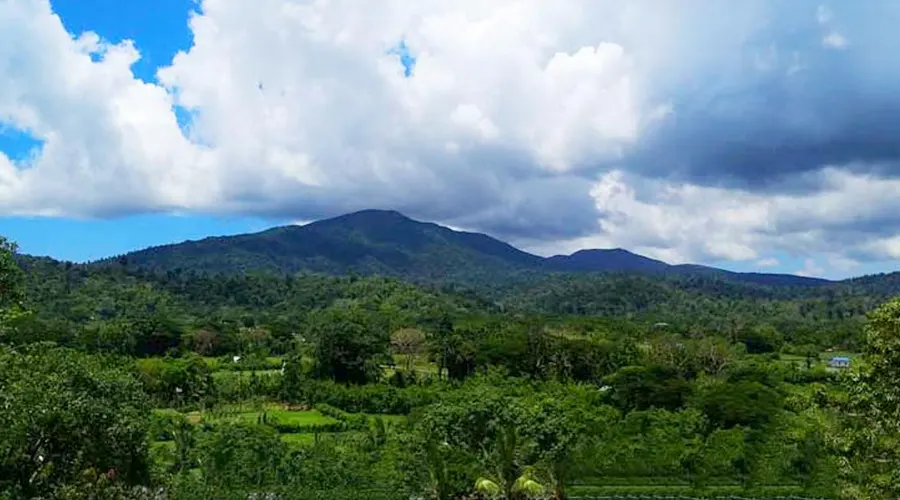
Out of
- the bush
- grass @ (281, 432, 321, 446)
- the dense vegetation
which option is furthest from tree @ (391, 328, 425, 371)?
grass @ (281, 432, 321, 446)

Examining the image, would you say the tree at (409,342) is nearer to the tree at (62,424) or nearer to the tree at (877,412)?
the tree at (62,424)

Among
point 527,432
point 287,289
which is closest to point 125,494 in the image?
point 527,432

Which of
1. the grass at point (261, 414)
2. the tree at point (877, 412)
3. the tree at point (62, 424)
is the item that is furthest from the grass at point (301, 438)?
the tree at point (877, 412)

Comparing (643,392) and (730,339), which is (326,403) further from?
(730,339)

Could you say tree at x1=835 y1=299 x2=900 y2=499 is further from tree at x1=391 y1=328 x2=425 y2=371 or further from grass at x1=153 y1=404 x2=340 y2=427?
tree at x1=391 y1=328 x2=425 y2=371

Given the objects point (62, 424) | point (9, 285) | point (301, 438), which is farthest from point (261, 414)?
point (9, 285)

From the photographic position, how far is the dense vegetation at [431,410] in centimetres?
1619

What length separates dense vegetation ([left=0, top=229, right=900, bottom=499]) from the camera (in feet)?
53.1

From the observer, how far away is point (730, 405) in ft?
152

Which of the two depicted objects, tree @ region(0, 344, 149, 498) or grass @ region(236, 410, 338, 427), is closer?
tree @ region(0, 344, 149, 498)

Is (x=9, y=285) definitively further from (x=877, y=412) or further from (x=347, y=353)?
(x=347, y=353)

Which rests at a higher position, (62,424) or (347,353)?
(347,353)

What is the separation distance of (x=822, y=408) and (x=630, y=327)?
262 ft

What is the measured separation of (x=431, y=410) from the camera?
1357 inches
